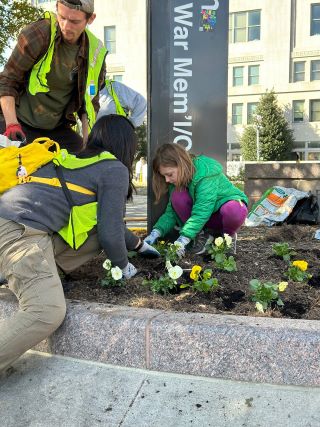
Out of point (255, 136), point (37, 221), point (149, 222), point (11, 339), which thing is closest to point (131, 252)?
point (149, 222)

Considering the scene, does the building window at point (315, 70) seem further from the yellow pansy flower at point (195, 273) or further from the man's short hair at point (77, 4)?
the yellow pansy flower at point (195, 273)

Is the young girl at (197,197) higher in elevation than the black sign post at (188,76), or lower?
lower

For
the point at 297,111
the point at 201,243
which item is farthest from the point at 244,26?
the point at 201,243

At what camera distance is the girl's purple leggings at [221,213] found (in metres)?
3.64

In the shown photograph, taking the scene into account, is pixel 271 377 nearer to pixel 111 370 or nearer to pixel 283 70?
pixel 111 370

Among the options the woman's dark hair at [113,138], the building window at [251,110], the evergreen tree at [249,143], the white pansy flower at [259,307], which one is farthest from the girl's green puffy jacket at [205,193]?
the building window at [251,110]

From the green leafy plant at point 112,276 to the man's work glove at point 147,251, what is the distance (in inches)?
20.6

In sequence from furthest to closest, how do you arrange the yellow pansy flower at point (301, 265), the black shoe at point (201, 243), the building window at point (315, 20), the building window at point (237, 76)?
the building window at point (237, 76) → the building window at point (315, 20) → the black shoe at point (201, 243) → the yellow pansy flower at point (301, 265)

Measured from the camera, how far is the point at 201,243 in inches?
153

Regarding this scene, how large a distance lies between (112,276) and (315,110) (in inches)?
1382

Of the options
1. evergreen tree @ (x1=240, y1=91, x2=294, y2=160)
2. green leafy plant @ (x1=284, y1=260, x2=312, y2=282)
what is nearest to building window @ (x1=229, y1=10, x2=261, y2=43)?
evergreen tree @ (x1=240, y1=91, x2=294, y2=160)

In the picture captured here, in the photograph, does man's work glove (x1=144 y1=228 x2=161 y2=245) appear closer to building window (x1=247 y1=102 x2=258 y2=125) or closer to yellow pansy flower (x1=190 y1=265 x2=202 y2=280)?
yellow pansy flower (x1=190 y1=265 x2=202 y2=280)

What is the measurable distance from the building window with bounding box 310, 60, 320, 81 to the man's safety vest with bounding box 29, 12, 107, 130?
34.0m

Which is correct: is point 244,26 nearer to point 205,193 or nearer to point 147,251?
point 205,193
